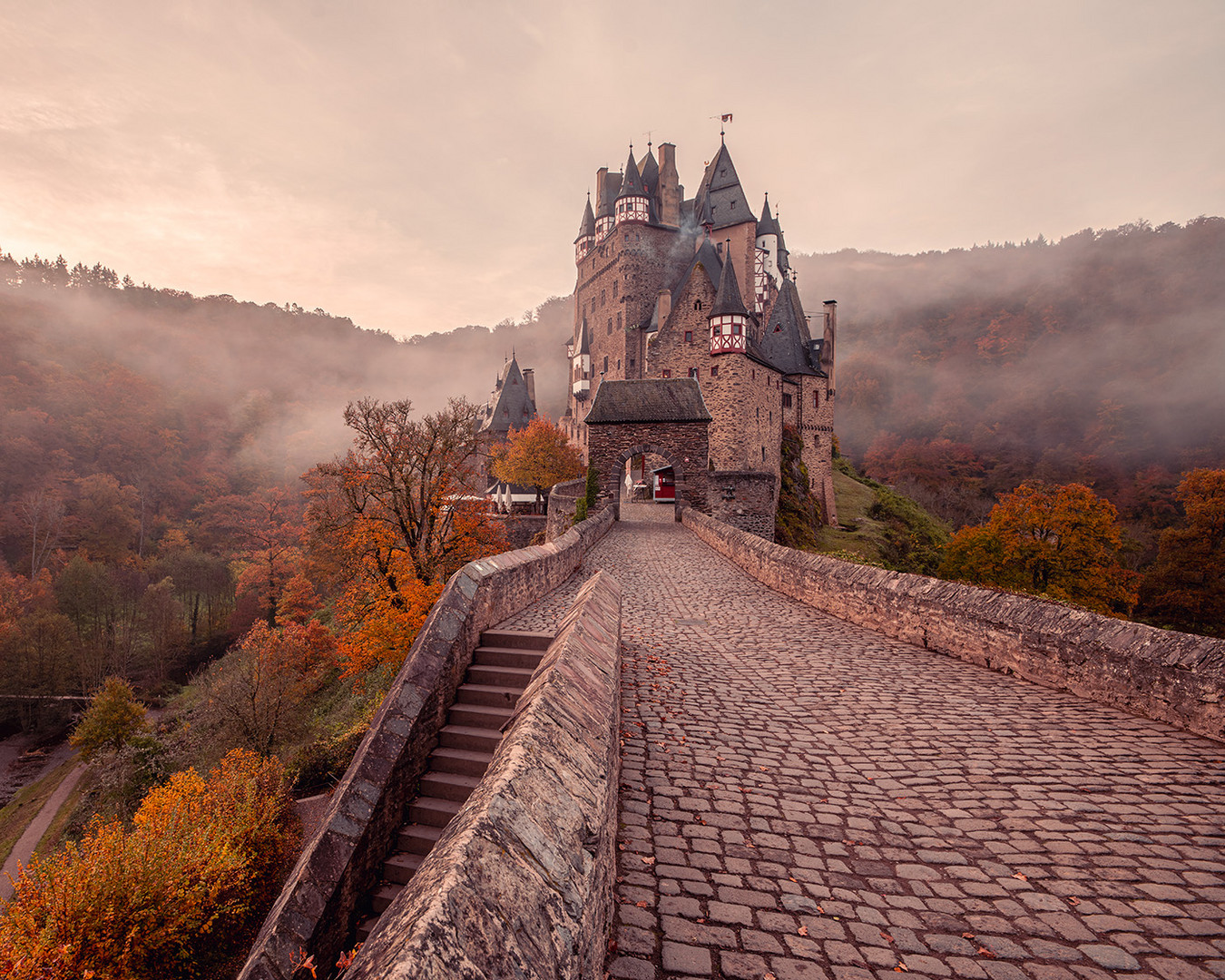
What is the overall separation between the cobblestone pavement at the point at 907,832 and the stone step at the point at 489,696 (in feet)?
3.42

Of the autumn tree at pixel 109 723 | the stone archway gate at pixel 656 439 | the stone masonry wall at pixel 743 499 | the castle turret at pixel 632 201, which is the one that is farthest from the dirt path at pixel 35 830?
the castle turret at pixel 632 201

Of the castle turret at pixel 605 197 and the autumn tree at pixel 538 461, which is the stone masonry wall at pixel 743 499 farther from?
the castle turret at pixel 605 197

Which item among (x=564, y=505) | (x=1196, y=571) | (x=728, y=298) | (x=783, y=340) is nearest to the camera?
(x=564, y=505)

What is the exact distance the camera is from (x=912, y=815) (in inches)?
137

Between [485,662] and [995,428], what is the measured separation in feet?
247

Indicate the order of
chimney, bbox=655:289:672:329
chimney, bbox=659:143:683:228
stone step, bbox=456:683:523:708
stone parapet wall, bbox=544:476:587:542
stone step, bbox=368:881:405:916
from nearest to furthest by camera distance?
1. stone step, bbox=368:881:405:916
2. stone step, bbox=456:683:523:708
3. stone parapet wall, bbox=544:476:587:542
4. chimney, bbox=655:289:672:329
5. chimney, bbox=659:143:683:228

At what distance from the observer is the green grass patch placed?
75.8 ft

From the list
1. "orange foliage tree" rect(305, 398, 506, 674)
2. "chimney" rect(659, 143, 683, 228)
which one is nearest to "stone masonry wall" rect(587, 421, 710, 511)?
"orange foliage tree" rect(305, 398, 506, 674)

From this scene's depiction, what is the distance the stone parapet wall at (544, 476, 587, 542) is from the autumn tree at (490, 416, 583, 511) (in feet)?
41.9

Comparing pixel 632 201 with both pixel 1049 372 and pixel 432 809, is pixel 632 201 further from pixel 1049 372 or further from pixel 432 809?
pixel 1049 372

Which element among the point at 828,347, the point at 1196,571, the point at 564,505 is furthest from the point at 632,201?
the point at 1196,571

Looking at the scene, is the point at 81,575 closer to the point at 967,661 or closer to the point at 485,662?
the point at 485,662

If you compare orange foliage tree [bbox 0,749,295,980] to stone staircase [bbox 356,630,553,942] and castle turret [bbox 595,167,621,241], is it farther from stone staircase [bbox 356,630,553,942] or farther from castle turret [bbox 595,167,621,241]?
castle turret [bbox 595,167,621,241]

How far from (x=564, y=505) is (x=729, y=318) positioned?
56.6 feet
